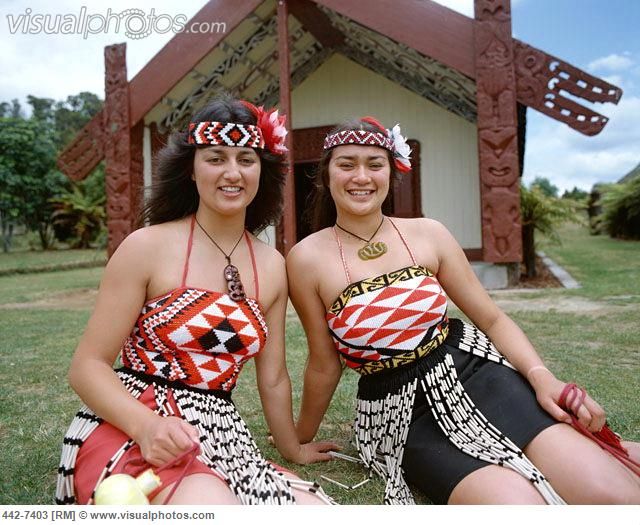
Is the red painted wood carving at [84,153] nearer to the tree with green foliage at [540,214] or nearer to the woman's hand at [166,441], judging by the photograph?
the tree with green foliage at [540,214]

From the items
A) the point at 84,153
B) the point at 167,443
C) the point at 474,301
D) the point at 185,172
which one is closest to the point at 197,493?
the point at 167,443

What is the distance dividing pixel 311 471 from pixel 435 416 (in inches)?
24.2

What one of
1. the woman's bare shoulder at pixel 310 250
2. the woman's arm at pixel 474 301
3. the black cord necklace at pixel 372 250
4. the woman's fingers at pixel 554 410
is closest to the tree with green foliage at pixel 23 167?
the woman's bare shoulder at pixel 310 250

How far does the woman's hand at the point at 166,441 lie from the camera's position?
161cm

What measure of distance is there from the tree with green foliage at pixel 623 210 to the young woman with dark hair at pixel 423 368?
17.7 meters

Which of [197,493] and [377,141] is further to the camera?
[377,141]

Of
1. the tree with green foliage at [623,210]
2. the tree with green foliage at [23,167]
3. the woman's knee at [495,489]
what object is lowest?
the woman's knee at [495,489]

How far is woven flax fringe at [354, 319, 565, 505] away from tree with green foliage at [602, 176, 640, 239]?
17784 mm

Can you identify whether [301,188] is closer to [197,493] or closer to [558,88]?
[558,88]

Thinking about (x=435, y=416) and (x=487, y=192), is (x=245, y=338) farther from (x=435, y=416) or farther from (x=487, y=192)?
(x=487, y=192)

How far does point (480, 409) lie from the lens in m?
2.08

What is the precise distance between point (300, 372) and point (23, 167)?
1762cm
